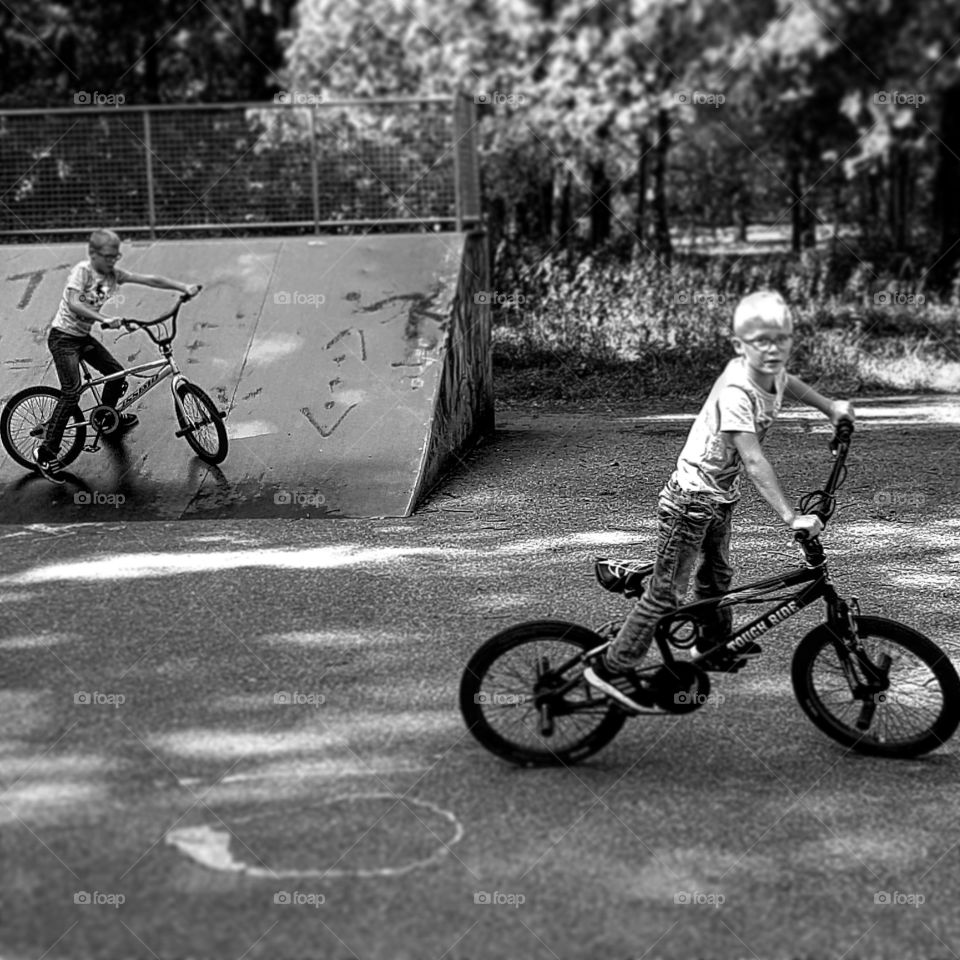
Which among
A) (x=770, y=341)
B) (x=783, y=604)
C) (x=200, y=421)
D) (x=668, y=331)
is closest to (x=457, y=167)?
(x=668, y=331)

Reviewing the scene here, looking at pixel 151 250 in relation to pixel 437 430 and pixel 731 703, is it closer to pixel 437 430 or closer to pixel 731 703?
pixel 437 430

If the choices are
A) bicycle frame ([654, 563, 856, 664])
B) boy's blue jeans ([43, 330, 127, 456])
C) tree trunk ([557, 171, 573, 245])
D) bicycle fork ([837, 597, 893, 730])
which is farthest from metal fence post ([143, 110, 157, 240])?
tree trunk ([557, 171, 573, 245])

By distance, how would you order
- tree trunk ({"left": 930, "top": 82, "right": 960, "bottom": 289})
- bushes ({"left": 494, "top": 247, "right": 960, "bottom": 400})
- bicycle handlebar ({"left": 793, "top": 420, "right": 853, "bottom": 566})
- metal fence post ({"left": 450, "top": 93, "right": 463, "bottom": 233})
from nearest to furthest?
bicycle handlebar ({"left": 793, "top": 420, "right": 853, "bottom": 566}) → metal fence post ({"left": 450, "top": 93, "right": 463, "bottom": 233}) → bushes ({"left": 494, "top": 247, "right": 960, "bottom": 400}) → tree trunk ({"left": 930, "top": 82, "right": 960, "bottom": 289})

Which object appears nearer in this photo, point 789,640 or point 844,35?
point 789,640

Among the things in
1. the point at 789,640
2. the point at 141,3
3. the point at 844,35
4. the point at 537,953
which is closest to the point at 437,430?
the point at 789,640

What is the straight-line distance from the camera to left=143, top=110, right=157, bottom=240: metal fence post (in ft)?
45.6

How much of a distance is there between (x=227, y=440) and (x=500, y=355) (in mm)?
7123

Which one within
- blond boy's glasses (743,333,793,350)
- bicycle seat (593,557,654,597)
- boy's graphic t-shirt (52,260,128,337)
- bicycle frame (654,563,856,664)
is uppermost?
boy's graphic t-shirt (52,260,128,337)

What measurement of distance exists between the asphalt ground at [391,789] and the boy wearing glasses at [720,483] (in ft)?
1.54

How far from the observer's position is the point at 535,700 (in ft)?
16.0

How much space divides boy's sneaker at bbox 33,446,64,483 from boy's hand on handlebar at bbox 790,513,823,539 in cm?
636

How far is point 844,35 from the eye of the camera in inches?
935

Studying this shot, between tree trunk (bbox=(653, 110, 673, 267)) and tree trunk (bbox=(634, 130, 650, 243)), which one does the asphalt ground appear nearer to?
tree trunk (bbox=(653, 110, 673, 267))

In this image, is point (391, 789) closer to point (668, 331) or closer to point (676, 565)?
point (676, 565)
